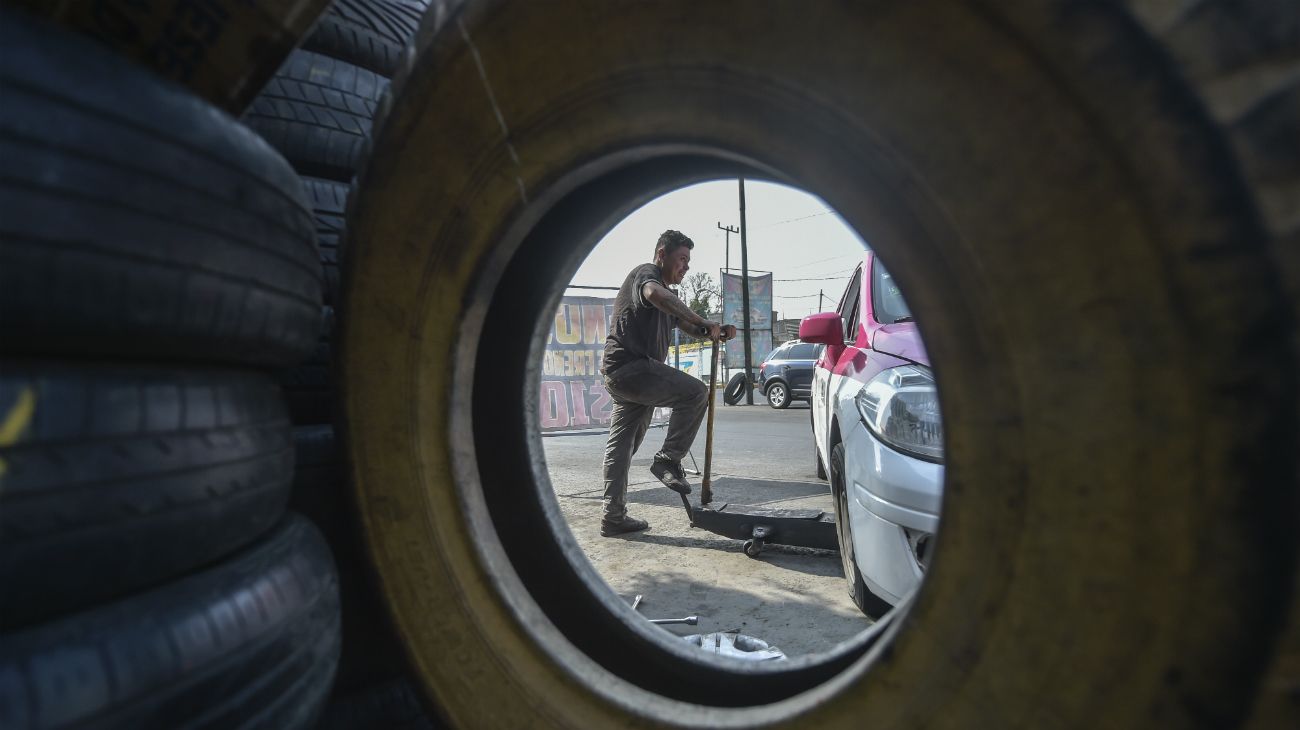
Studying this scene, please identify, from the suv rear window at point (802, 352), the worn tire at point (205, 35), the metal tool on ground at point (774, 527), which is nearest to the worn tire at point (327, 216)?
the worn tire at point (205, 35)

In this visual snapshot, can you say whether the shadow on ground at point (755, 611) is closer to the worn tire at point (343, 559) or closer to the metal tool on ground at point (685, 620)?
the metal tool on ground at point (685, 620)

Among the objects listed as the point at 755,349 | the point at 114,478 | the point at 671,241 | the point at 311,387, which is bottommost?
Result: the point at 114,478

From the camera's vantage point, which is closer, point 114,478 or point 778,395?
point 114,478

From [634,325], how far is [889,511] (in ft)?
8.21

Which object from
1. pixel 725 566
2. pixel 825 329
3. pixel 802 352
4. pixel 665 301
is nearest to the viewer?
pixel 725 566

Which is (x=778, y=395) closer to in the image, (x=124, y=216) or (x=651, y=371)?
(x=651, y=371)

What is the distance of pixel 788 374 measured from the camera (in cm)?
1502

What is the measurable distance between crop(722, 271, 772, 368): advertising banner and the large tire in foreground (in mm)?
21863

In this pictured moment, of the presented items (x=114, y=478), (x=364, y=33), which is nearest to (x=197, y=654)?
(x=114, y=478)

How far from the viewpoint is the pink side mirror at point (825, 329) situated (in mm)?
3566

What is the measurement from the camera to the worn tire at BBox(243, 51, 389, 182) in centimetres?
129

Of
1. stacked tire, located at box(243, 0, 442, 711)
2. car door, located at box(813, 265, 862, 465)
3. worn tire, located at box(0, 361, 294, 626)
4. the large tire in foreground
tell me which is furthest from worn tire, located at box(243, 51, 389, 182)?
car door, located at box(813, 265, 862, 465)

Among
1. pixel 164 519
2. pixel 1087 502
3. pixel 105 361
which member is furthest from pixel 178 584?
pixel 1087 502

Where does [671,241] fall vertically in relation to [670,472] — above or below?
above
